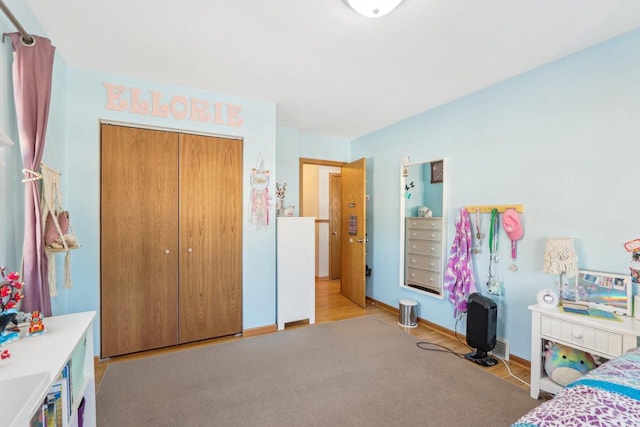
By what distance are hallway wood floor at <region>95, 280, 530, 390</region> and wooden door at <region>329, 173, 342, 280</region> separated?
2.50ft

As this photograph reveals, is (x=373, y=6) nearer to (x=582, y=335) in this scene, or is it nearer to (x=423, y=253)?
(x=582, y=335)

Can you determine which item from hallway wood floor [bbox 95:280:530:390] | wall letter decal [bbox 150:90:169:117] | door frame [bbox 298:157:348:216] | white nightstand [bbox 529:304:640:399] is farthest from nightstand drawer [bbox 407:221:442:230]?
wall letter decal [bbox 150:90:169:117]

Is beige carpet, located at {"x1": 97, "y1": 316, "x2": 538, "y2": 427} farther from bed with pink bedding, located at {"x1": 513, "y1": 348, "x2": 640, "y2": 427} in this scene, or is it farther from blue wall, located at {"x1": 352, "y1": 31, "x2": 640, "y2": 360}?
bed with pink bedding, located at {"x1": 513, "y1": 348, "x2": 640, "y2": 427}

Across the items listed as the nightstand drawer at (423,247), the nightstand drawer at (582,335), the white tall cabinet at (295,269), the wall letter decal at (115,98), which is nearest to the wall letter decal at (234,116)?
the wall letter decal at (115,98)

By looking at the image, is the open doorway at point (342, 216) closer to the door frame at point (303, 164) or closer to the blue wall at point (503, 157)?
the door frame at point (303, 164)

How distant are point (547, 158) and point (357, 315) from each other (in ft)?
8.67

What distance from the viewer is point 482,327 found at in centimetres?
243

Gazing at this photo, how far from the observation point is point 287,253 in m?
3.24

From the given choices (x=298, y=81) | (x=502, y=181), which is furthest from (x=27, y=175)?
(x=502, y=181)

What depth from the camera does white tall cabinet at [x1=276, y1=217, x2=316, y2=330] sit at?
3.21m

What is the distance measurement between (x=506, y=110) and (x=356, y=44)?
5.11 ft

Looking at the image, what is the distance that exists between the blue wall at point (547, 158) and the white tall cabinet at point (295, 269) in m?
1.43

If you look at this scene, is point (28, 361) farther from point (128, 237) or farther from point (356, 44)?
point (356, 44)

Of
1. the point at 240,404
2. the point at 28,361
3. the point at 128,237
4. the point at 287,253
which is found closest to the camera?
the point at 28,361
